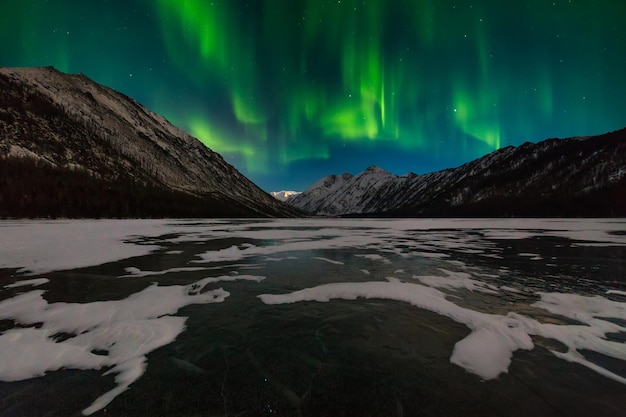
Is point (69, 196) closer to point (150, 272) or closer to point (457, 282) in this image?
point (150, 272)

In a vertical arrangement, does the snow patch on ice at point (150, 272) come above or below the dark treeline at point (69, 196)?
below

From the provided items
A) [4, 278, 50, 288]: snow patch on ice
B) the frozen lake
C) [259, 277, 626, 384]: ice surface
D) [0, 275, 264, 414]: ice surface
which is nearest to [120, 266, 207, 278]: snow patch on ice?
the frozen lake

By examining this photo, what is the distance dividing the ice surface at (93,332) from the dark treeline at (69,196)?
163761 millimetres

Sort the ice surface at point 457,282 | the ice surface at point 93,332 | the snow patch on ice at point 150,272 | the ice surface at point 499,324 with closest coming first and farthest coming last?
the ice surface at point 93,332, the ice surface at point 499,324, the ice surface at point 457,282, the snow patch on ice at point 150,272

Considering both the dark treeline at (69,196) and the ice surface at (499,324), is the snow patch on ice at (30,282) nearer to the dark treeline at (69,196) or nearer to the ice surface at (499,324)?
the ice surface at (499,324)

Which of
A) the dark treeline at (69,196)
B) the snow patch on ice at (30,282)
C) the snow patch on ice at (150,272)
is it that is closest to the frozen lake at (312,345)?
the snow patch on ice at (30,282)

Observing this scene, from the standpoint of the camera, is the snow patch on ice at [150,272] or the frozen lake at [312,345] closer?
the frozen lake at [312,345]

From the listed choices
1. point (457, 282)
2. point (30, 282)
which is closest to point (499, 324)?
point (457, 282)

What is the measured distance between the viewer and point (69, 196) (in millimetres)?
144500

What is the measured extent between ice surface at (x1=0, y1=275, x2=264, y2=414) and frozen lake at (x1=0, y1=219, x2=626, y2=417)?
5 cm

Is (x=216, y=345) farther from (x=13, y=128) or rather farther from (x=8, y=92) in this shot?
(x=8, y=92)

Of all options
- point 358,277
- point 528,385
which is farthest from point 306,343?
point 358,277

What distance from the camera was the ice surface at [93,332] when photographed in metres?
6.30

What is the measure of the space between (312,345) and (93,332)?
602 centimetres
